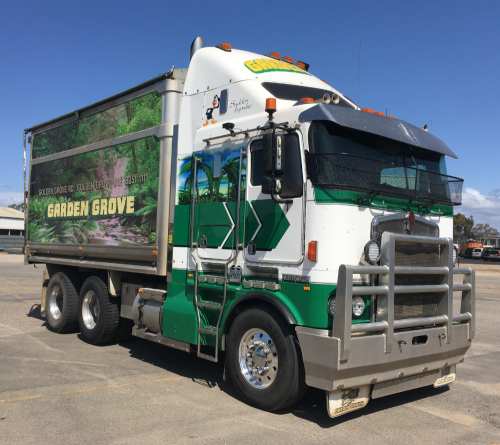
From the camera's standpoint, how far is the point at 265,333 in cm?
540

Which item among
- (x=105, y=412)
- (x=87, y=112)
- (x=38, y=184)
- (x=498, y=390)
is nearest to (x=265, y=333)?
(x=105, y=412)

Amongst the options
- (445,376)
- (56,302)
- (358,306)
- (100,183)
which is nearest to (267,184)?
(358,306)

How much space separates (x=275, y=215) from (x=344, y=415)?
221 centimetres

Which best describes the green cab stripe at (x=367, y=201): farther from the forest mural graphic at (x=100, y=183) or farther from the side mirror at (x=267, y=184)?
the forest mural graphic at (x=100, y=183)

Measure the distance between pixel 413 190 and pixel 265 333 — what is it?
2.26 m

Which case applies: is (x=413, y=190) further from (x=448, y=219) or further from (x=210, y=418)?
(x=210, y=418)

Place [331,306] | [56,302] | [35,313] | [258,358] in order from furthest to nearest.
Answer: [35,313]
[56,302]
[258,358]
[331,306]

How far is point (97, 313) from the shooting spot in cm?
872

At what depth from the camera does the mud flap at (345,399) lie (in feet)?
15.9

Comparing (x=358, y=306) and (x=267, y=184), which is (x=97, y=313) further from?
(x=358, y=306)

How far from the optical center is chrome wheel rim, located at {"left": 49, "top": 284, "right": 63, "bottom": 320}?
974 cm

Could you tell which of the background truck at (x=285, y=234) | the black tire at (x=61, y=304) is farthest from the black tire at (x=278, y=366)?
the black tire at (x=61, y=304)

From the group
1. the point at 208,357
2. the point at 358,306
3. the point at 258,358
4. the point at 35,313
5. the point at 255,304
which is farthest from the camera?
the point at 35,313

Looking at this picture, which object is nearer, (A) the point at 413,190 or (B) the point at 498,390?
(A) the point at 413,190
